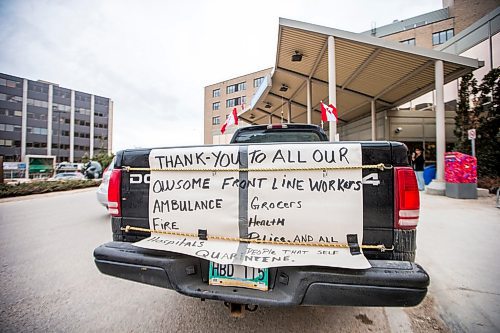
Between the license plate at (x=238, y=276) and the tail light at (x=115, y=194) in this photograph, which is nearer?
the license plate at (x=238, y=276)

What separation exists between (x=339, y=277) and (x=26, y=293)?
3156mm

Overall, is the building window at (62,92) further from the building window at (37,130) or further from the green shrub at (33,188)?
the green shrub at (33,188)

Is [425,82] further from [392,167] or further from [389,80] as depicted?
[392,167]

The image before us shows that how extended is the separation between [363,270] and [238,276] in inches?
31.2

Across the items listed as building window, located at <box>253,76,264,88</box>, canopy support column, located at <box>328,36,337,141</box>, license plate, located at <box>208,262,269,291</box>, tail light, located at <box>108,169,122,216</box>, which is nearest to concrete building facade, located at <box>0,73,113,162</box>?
building window, located at <box>253,76,264,88</box>

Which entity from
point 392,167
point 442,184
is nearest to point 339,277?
point 392,167

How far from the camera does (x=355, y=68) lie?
1174cm

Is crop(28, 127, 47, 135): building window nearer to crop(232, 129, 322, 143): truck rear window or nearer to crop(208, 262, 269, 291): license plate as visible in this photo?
crop(232, 129, 322, 143): truck rear window

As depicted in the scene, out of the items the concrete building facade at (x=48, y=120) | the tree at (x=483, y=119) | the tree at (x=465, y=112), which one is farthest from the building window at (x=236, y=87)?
the tree at (x=483, y=119)

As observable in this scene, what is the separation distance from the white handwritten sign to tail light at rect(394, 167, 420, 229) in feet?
0.74

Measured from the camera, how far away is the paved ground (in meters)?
2.11

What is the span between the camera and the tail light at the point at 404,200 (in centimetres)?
163

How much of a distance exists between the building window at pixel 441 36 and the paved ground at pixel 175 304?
30883 mm

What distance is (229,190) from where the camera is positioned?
6.07ft
